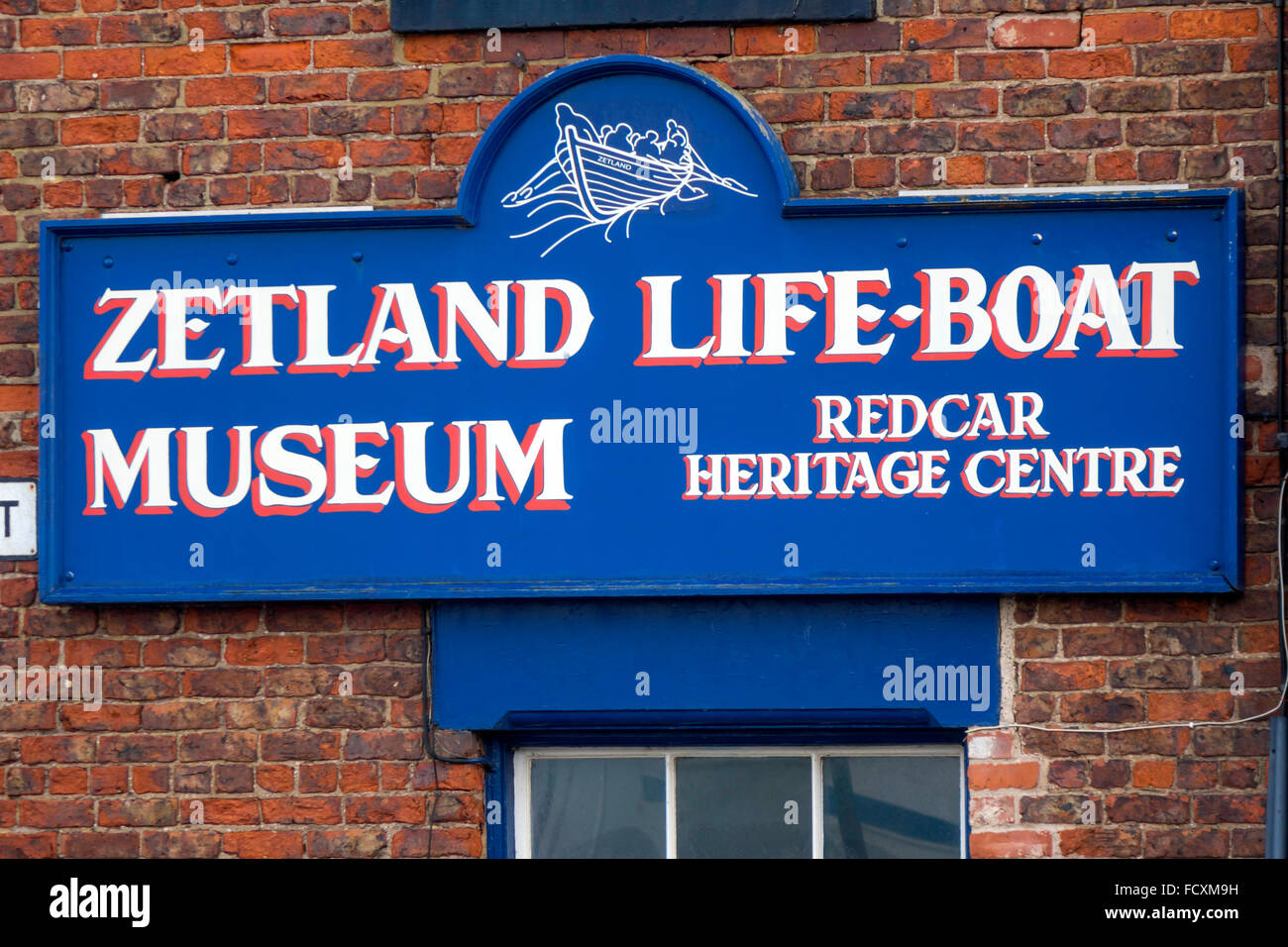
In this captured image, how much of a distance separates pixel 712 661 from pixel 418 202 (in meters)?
1.56

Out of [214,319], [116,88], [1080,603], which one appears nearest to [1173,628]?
[1080,603]

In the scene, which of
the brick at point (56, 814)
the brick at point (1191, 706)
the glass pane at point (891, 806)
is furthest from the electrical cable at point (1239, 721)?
the brick at point (56, 814)

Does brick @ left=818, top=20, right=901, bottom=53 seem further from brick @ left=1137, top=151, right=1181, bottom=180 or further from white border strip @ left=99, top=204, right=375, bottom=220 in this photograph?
white border strip @ left=99, top=204, right=375, bottom=220

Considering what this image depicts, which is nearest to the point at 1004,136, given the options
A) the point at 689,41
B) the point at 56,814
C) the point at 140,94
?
the point at 689,41

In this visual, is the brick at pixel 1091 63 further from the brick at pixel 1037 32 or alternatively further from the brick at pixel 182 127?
Answer: the brick at pixel 182 127

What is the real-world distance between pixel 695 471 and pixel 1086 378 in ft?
3.56

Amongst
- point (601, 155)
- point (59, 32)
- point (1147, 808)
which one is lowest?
point (1147, 808)

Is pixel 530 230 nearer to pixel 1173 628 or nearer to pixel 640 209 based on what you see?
pixel 640 209

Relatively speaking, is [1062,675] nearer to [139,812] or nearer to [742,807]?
[742,807]

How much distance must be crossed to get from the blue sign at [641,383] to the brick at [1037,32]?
18.8 inches

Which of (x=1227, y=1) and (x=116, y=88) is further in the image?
(x=116, y=88)

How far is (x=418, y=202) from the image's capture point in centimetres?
342

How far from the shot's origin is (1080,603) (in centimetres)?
325

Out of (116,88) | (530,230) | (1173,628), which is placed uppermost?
(116,88)
